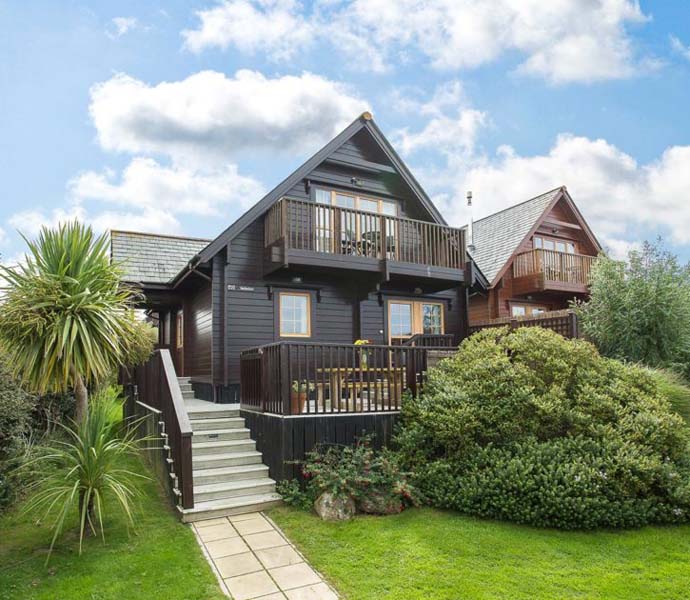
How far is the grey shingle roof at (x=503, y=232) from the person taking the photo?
16.6 m

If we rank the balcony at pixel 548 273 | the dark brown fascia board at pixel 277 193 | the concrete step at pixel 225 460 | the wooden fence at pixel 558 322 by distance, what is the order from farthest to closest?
the balcony at pixel 548 273, the dark brown fascia board at pixel 277 193, the wooden fence at pixel 558 322, the concrete step at pixel 225 460

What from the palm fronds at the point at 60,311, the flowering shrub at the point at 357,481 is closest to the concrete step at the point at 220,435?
the flowering shrub at the point at 357,481

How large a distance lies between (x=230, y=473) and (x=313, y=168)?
25.4 feet

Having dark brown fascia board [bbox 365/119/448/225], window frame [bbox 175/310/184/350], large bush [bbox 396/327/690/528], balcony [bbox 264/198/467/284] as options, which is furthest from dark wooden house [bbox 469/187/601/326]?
window frame [bbox 175/310/184/350]

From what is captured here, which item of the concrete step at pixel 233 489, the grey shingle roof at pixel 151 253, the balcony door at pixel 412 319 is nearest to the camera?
the concrete step at pixel 233 489

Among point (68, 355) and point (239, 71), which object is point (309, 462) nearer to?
point (68, 355)

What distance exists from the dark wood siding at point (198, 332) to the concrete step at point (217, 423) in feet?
10.3

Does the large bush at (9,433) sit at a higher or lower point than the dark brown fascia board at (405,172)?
lower

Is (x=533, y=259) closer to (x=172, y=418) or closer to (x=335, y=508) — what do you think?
(x=335, y=508)

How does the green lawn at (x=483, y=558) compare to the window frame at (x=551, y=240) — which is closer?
the green lawn at (x=483, y=558)

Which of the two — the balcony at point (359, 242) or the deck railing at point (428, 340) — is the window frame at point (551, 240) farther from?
the deck railing at point (428, 340)

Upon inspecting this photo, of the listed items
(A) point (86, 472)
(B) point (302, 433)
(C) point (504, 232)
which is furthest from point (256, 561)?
(C) point (504, 232)

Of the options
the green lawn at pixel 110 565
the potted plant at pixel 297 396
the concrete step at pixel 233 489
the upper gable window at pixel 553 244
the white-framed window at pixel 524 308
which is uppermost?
the upper gable window at pixel 553 244

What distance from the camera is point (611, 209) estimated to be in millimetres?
20844
